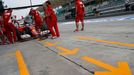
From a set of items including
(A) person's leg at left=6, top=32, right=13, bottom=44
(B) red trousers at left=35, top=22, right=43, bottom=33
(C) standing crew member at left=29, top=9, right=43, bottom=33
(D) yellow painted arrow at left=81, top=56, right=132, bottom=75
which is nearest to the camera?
(D) yellow painted arrow at left=81, top=56, right=132, bottom=75

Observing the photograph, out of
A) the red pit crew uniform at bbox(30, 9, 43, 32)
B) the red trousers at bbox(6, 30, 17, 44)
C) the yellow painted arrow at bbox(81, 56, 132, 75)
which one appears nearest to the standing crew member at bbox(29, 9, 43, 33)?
the red pit crew uniform at bbox(30, 9, 43, 32)

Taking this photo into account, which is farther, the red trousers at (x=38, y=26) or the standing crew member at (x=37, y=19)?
the standing crew member at (x=37, y=19)

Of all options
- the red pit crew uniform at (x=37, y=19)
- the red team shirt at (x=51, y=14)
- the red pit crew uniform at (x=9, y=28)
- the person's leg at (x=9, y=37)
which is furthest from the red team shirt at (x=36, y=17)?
the red team shirt at (x=51, y=14)

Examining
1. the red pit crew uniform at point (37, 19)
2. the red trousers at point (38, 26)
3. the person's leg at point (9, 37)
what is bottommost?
the person's leg at point (9, 37)

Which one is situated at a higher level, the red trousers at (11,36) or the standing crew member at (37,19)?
the standing crew member at (37,19)

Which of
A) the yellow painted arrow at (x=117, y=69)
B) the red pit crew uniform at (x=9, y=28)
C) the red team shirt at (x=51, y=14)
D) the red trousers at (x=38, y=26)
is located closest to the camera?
the yellow painted arrow at (x=117, y=69)

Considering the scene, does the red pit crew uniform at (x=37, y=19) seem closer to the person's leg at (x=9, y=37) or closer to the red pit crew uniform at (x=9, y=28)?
the red pit crew uniform at (x=9, y=28)

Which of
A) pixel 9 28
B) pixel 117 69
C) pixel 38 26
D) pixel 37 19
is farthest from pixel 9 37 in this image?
pixel 117 69

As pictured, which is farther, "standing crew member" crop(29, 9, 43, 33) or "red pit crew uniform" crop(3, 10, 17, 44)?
"standing crew member" crop(29, 9, 43, 33)

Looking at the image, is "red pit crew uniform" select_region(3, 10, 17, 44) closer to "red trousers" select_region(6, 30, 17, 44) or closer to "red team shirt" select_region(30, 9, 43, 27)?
"red trousers" select_region(6, 30, 17, 44)

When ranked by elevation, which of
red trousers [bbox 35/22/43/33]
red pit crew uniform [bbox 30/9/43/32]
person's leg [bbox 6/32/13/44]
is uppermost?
red pit crew uniform [bbox 30/9/43/32]

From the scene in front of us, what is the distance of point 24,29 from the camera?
1850 centimetres

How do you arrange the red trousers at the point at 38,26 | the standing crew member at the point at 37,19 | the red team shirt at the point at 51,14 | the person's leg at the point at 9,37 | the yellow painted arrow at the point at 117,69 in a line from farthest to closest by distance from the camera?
the standing crew member at the point at 37,19 < the red trousers at the point at 38,26 < the person's leg at the point at 9,37 < the red team shirt at the point at 51,14 < the yellow painted arrow at the point at 117,69

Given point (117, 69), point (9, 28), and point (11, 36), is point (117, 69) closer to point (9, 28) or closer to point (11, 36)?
point (9, 28)
